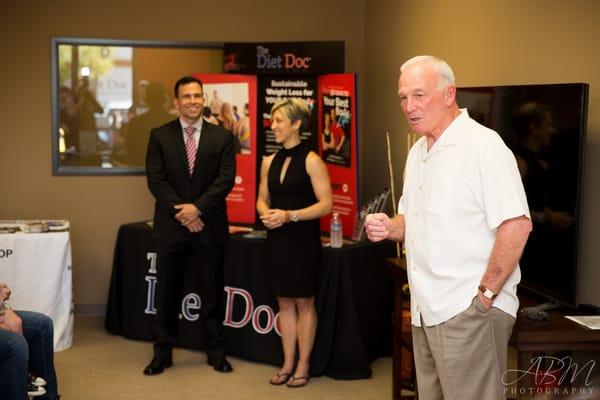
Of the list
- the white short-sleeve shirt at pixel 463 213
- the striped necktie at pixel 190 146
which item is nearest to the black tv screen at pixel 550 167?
the white short-sleeve shirt at pixel 463 213

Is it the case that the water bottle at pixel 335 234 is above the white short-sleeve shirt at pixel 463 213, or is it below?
below

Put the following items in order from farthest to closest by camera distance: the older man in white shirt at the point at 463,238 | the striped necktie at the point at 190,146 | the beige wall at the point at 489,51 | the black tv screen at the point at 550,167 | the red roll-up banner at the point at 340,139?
the red roll-up banner at the point at 340,139 → the striped necktie at the point at 190,146 → the beige wall at the point at 489,51 → the black tv screen at the point at 550,167 → the older man in white shirt at the point at 463,238

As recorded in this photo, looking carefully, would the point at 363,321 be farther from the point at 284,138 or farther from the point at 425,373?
the point at 425,373

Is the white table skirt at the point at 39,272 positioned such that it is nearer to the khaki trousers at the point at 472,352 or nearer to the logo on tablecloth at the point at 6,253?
the logo on tablecloth at the point at 6,253

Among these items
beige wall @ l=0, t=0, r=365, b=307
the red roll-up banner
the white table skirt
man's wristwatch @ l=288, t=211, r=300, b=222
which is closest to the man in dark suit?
man's wristwatch @ l=288, t=211, r=300, b=222

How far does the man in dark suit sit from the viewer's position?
4.90 meters

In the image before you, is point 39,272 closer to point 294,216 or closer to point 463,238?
point 294,216

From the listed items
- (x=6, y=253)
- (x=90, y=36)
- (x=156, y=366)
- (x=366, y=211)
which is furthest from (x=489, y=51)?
(x=90, y=36)

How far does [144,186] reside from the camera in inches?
261

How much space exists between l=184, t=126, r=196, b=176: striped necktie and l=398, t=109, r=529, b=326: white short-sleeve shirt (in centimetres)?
250

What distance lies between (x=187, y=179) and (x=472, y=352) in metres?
2.70

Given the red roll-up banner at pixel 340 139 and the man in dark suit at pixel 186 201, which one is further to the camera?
the red roll-up banner at pixel 340 139

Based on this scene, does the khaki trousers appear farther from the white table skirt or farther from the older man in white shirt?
the white table skirt

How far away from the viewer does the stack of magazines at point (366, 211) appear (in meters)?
5.20
